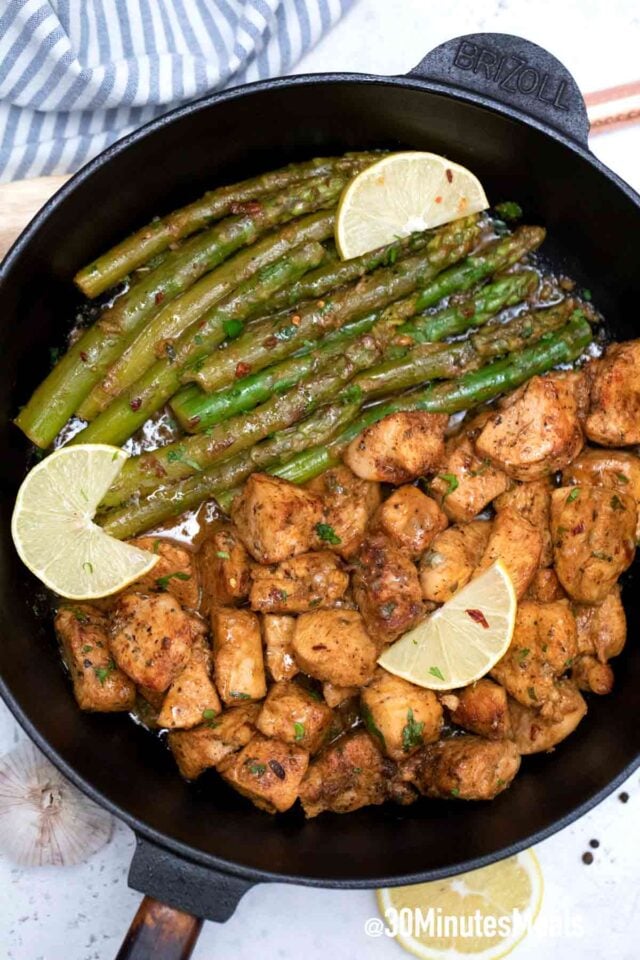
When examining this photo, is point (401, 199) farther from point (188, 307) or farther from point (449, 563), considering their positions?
point (449, 563)

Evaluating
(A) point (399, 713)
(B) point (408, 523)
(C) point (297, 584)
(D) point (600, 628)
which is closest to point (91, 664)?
(C) point (297, 584)

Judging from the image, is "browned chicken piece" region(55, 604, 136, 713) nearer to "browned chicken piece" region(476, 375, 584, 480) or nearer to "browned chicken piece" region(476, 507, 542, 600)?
"browned chicken piece" region(476, 507, 542, 600)

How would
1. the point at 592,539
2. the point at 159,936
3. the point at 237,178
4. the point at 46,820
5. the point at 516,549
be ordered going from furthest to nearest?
the point at 237,178
the point at 46,820
the point at 516,549
the point at 592,539
the point at 159,936

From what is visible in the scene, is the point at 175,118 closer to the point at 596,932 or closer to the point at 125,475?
the point at 125,475

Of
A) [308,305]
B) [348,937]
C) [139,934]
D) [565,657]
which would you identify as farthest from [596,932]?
[308,305]

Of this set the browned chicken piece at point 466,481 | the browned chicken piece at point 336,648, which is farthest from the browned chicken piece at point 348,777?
the browned chicken piece at point 466,481

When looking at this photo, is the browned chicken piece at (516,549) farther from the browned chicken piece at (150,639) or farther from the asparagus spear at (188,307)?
the asparagus spear at (188,307)
